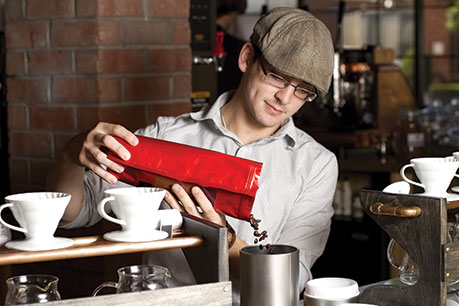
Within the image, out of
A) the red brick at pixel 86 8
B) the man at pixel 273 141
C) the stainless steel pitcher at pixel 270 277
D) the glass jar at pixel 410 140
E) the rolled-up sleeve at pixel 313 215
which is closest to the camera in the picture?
the stainless steel pitcher at pixel 270 277

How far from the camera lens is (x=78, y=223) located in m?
2.31

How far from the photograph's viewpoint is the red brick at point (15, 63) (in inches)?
120

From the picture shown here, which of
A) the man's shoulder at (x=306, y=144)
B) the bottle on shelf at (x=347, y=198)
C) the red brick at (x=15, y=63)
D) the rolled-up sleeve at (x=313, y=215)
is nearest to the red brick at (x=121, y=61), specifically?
the red brick at (x=15, y=63)

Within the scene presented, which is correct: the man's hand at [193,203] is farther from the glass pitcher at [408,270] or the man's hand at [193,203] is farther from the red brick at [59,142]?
Answer: the red brick at [59,142]

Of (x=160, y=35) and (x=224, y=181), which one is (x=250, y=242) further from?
(x=160, y=35)

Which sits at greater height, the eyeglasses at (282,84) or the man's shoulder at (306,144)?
the eyeglasses at (282,84)

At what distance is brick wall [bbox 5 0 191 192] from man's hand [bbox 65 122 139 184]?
2.98ft

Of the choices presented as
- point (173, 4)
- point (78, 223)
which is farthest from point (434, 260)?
point (173, 4)

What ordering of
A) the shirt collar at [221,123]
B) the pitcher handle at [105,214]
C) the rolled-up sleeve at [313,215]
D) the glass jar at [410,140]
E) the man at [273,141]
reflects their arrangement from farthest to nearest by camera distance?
the glass jar at [410,140]
the shirt collar at [221,123]
the rolled-up sleeve at [313,215]
the man at [273,141]
the pitcher handle at [105,214]

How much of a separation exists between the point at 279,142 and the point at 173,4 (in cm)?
84

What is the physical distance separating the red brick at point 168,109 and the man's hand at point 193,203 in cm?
120

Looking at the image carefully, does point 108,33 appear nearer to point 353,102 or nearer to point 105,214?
point 105,214

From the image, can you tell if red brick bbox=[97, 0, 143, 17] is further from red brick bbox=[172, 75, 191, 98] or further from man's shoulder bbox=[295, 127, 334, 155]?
man's shoulder bbox=[295, 127, 334, 155]

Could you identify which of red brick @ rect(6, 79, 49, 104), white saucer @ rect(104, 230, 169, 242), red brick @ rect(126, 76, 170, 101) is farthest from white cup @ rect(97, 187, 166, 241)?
red brick @ rect(6, 79, 49, 104)
